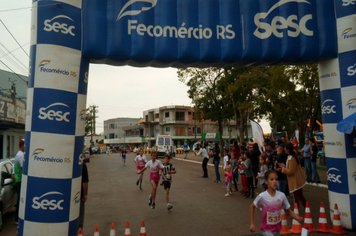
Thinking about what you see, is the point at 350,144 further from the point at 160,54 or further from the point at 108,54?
the point at 108,54

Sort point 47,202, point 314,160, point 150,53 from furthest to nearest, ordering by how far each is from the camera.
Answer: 1. point 314,160
2. point 150,53
3. point 47,202

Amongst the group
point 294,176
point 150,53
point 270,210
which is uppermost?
point 150,53

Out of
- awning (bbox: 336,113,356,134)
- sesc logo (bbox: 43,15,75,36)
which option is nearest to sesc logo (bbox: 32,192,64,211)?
sesc logo (bbox: 43,15,75,36)

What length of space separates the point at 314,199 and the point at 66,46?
9.02 meters

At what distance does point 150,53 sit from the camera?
6.63 m

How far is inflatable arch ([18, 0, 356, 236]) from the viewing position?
5688 millimetres

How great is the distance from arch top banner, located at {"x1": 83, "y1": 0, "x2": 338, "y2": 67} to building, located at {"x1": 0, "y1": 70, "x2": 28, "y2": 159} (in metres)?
17.1

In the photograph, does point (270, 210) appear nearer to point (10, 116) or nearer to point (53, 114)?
point (53, 114)

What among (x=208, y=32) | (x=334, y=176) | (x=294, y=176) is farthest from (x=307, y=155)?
(x=208, y=32)

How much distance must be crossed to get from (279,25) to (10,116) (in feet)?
68.0

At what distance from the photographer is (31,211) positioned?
557cm

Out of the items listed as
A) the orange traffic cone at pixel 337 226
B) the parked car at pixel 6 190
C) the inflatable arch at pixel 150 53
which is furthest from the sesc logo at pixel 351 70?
the parked car at pixel 6 190

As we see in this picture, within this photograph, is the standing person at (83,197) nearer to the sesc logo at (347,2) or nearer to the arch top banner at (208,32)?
the arch top banner at (208,32)

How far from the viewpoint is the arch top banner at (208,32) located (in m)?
6.45
